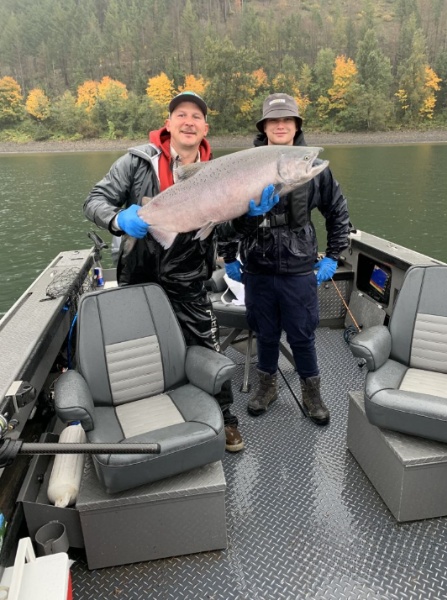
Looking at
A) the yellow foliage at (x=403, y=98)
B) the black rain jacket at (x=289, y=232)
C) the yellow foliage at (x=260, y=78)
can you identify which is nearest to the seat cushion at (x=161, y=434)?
the black rain jacket at (x=289, y=232)

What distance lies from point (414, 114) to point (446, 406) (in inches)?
2581

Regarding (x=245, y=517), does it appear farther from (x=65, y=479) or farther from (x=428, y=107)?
(x=428, y=107)

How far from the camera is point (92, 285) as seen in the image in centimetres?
409

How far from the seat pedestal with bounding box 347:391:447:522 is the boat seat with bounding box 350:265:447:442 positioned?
0.45 ft

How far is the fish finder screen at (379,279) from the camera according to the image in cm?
413

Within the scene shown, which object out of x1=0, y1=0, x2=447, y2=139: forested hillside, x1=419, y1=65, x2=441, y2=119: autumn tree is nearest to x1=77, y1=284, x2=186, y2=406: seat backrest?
x1=0, y1=0, x2=447, y2=139: forested hillside

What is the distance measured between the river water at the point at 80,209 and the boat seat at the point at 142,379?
900 centimetres

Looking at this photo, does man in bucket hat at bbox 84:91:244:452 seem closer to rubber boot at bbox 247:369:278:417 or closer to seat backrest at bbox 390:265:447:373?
rubber boot at bbox 247:369:278:417

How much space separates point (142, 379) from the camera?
100 inches

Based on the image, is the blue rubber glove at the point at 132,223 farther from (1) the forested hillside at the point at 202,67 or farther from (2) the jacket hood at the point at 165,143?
(1) the forested hillside at the point at 202,67

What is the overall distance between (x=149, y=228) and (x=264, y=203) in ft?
1.99

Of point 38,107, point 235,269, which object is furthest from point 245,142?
point 235,269

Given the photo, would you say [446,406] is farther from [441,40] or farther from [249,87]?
[441,40]

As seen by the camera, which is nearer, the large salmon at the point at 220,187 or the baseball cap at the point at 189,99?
the large salmon at the point at 220,187
